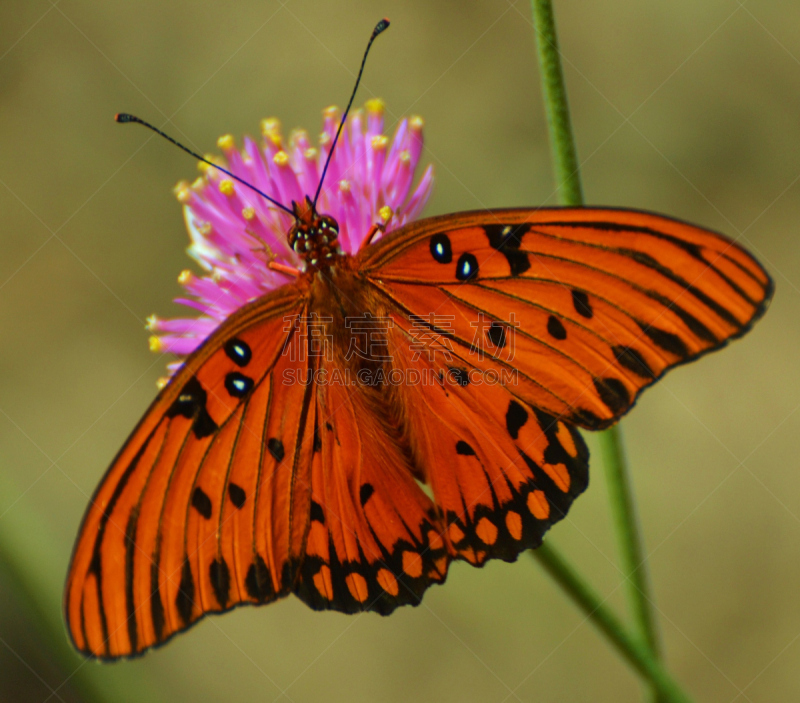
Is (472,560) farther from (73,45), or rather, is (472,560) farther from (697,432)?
(73,45)

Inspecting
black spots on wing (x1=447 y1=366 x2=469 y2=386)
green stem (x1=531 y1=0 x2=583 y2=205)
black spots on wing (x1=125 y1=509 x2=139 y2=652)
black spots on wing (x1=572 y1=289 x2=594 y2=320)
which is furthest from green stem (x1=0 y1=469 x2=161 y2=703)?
green stem (x1=531 y1=0 x2=583 y2=205)

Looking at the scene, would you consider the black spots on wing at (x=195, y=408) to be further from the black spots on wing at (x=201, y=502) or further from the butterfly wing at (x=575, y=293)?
the butterfly wing at (x=575, y=293)

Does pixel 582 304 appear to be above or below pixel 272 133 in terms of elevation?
above

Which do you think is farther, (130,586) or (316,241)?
(316,241)

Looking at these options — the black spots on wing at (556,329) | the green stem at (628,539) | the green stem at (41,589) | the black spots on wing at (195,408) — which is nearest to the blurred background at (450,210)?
the green stem at (41,589)

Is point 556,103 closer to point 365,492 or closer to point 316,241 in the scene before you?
point 316,241

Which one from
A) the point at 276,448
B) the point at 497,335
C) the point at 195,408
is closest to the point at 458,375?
the point at 497,335
